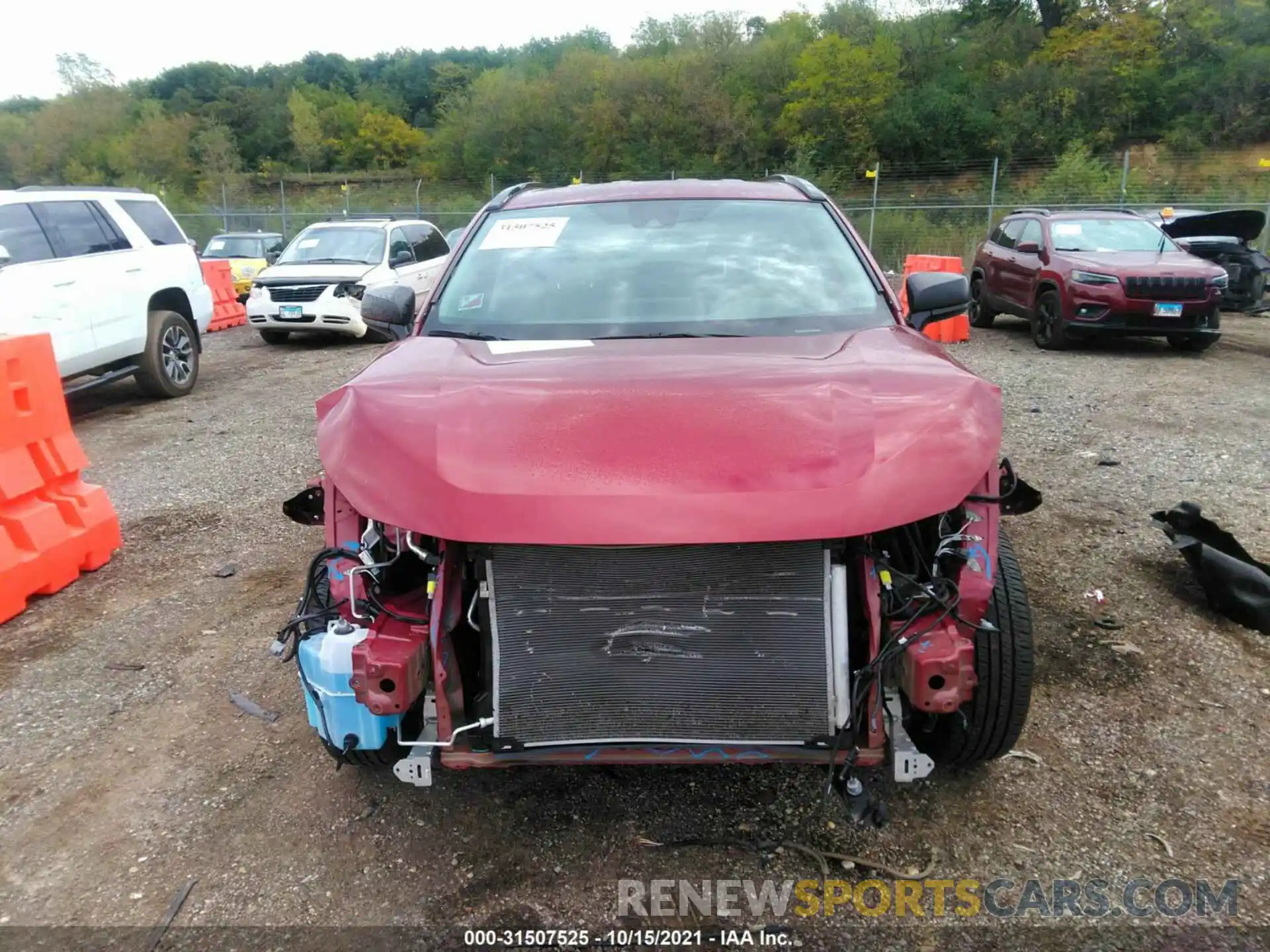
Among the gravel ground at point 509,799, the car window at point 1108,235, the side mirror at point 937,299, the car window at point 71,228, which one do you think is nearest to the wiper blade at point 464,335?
the gravel ground at point 509,799

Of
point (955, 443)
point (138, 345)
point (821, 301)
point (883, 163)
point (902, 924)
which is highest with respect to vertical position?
point (883, 163)

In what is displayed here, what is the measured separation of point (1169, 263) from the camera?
393 inches

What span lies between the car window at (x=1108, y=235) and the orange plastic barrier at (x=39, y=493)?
10.5m

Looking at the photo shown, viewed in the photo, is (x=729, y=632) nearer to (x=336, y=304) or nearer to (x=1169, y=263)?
(x=1169, y=263)

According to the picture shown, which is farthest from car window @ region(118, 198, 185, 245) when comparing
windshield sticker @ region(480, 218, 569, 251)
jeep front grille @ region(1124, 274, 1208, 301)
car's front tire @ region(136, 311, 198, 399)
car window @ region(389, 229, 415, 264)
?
jeep front grille @ region(1124, 274, 1208, 301)

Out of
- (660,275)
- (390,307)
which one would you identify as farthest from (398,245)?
(660,275)

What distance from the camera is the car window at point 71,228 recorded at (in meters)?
7.37

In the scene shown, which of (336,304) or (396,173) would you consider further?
(396,173)

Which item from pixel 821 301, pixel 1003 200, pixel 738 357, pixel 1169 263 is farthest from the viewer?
pixel 1003 200

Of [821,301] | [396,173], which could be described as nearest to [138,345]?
[821,301]

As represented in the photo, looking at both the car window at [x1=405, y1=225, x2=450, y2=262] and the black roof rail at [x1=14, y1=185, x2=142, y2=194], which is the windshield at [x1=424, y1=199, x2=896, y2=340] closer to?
the black roof rail at [x1=14, y1=185, x2=142, y2=194]

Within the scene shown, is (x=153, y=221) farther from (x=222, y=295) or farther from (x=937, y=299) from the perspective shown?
(x=937, y=299)

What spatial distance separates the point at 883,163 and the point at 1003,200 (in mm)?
21719

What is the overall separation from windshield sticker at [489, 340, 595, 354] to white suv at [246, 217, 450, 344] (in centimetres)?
914
